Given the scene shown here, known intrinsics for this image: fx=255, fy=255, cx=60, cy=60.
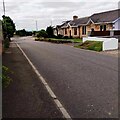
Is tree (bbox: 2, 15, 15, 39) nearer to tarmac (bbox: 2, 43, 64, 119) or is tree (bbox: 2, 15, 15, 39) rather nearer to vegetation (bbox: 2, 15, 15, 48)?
vegetation (bbox: 2, 15, 15, 48)

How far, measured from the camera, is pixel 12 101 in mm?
7102

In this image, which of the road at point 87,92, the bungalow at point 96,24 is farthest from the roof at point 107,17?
the road at point 87,92

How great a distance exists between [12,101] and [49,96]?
1170 mm

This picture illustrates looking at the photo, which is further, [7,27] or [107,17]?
[7,27]

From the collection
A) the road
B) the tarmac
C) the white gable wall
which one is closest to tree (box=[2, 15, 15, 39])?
the white gable wall

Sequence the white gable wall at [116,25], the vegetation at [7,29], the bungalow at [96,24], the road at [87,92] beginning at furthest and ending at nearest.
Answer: the bungalow at [96,24]
the white gable wall at [116,25]
the vegetation at [7,29]
the road at [87,92]

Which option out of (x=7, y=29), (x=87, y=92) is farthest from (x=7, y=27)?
(x=87, y=92)

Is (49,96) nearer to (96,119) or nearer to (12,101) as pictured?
(12,101)

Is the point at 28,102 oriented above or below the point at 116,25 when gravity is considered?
below

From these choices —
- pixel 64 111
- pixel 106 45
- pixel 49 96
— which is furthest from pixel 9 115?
pixel 106 45

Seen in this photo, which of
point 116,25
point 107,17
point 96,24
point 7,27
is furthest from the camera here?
point 7,27

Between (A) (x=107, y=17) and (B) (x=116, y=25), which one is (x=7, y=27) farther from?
(B) (x=116, y=25)

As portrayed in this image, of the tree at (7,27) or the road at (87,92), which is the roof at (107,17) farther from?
the road at (87,92)

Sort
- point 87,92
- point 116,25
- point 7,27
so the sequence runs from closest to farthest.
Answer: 1. point 87,92
2. point 116,25
3. point 7,27
